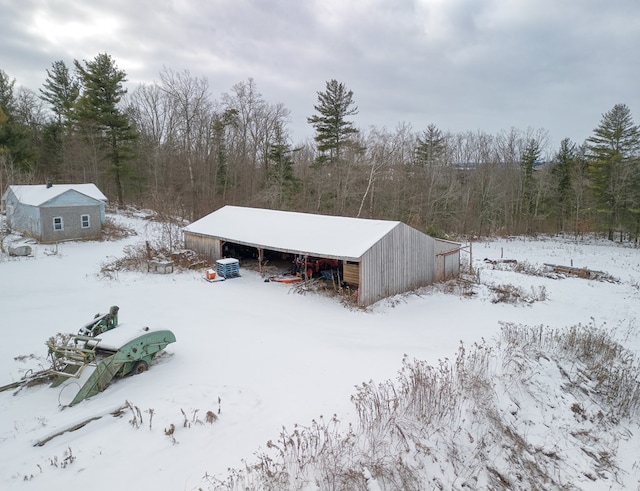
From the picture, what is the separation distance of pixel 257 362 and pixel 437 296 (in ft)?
27.3

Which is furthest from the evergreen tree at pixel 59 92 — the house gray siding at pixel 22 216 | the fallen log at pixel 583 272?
the fallen log at pixel 583 272

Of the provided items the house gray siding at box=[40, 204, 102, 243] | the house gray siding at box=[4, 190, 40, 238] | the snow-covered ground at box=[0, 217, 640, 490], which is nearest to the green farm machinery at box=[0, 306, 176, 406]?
the snow-covered ground at box=[0, 217, 640, 490]

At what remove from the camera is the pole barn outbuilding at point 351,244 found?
12.4 m

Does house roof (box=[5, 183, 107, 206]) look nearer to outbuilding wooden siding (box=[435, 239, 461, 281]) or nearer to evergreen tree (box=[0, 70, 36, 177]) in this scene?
evergreen tree (box=[0, 70, 36, 177])

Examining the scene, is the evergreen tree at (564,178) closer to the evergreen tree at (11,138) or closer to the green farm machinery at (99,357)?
the green farm machinery at (99,357)

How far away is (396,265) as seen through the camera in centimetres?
1351

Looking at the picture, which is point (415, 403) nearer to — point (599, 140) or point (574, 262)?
point (574, 262)

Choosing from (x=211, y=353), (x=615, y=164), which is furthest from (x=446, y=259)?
(x=615, y=164)

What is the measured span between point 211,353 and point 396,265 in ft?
25.3

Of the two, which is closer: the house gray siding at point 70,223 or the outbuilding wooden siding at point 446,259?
the outbuilding wooden siding at point 446,259

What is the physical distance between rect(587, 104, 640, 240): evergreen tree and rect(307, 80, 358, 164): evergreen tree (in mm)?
22805

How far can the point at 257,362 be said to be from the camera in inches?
300

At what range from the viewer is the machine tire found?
693 centimetres

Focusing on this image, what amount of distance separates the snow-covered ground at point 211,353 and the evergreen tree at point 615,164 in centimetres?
1948
